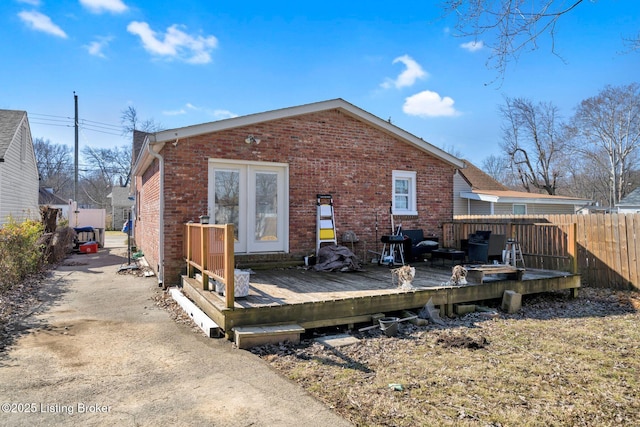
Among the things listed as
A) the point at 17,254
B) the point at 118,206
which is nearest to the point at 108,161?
the point at 118,206

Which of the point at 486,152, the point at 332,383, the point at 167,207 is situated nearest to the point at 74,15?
the point at 167,207

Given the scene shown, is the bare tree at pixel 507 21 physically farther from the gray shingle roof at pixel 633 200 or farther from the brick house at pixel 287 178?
the gray shingle roof at pixel 633 200

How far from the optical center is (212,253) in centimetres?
563

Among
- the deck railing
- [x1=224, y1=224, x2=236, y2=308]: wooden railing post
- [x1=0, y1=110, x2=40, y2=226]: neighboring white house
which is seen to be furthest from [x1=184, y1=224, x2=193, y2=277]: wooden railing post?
[x1=0, y1=110, x2=40, y2=226]: neighboring white house

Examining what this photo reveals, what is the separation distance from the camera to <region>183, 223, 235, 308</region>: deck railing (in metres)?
4.73

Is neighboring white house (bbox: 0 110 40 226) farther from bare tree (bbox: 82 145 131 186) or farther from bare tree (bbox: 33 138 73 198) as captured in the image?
bare tree (bbox: 33 138 73 198)

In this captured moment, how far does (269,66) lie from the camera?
12.1 meters

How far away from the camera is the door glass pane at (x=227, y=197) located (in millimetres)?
7934

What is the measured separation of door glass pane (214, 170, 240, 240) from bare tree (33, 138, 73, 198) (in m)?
45.9

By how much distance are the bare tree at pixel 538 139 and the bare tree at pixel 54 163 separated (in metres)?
47.5

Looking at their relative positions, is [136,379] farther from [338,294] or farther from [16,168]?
[16,168]

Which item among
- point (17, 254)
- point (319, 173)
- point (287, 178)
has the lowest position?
point (17, 254)

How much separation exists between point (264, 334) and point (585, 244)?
8.49m

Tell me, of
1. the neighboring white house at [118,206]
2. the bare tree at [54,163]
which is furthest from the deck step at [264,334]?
the bare tree at [54,163]
